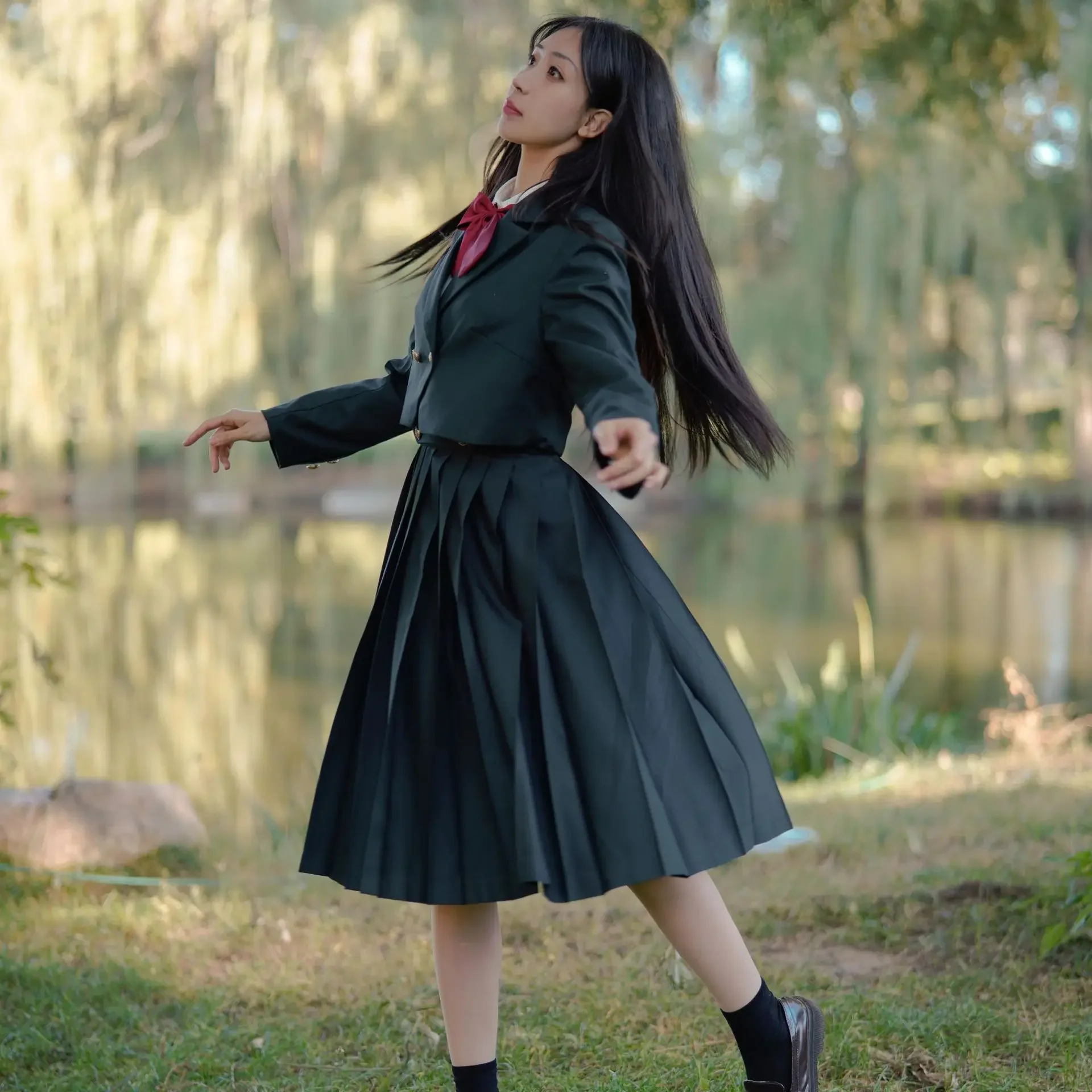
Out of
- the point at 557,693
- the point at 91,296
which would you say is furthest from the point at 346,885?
the point at 91,296

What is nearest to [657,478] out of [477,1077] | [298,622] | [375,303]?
[477,1077]

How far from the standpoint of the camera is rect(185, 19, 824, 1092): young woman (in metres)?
1.56

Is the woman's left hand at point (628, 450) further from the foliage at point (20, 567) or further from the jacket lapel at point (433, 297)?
the foliage at point (20, 567)

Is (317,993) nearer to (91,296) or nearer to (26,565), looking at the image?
(26,565)

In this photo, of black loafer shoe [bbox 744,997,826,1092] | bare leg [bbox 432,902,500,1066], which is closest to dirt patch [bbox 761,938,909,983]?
black loafer shoe [bbox 744,997,826,1092]

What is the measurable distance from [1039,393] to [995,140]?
7824 millimetres

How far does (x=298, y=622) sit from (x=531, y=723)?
793 centimetres

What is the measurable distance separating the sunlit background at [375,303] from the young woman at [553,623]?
4803mm

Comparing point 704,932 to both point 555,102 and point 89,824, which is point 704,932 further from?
point 89,824

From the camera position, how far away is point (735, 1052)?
80.6 inches

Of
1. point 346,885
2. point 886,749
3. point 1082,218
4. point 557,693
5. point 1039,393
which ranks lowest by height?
point 886,749

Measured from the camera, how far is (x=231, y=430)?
1903 mm

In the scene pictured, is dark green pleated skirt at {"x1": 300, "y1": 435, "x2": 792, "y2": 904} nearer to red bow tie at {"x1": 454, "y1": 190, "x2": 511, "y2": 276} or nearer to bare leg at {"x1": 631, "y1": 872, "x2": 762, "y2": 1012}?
bare leg at {"x1": 631, "y1": 872, "x2": 762, "y2": 1012}

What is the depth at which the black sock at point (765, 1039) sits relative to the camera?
167 cm
